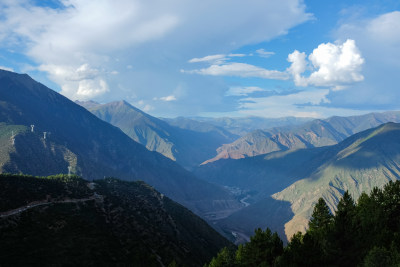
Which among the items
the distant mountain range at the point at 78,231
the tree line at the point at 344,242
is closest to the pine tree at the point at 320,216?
the tree line at the point at 344,242

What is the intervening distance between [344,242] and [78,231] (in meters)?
75.2

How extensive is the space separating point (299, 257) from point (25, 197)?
94.5 m

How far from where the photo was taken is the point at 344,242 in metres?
62.9

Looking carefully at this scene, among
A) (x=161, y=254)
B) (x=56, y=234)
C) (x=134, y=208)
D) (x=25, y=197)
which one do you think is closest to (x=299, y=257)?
(x=161, y=254)

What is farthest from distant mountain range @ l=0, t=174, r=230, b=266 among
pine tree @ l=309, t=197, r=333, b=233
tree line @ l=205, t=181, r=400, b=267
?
pine tree @ l=309, t=197, r=333, b=233

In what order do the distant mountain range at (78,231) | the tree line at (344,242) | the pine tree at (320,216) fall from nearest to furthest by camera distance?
1. the tree line at (344,242)
2. the distant mountain range at (78,231)
3. the pine tree at (320,216)

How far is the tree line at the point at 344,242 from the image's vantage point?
55375mm

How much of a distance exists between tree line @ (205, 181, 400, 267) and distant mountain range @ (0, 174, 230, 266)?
68.4ft

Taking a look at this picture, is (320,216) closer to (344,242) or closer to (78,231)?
(344,242)

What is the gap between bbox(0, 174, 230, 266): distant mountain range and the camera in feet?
250

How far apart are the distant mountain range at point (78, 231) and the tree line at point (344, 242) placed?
20.8 metres

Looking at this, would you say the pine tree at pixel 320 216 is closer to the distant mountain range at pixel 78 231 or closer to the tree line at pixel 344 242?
the tree line at pixel 344 242

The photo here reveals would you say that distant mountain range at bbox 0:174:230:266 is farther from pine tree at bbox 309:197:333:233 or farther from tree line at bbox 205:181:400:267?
pine tree at bbox 309:197:333:233

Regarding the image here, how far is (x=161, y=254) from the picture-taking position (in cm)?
10394
